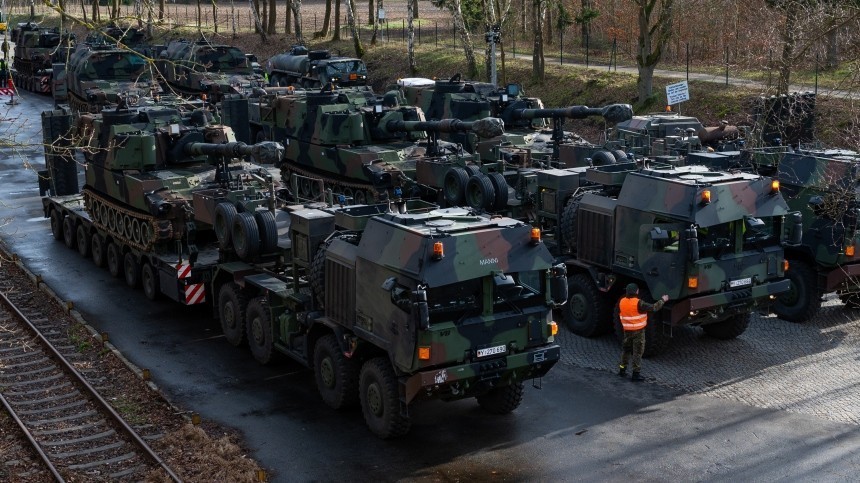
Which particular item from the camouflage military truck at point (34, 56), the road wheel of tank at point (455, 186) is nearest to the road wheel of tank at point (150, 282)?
the road wheel of tank at point (455, 186)

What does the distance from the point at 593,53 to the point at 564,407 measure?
3489 centimetres

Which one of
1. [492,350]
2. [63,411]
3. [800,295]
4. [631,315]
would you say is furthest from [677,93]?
[63,411]

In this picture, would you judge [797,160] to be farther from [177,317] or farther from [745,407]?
[177,317]

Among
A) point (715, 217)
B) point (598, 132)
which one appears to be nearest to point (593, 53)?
point (598, 132)

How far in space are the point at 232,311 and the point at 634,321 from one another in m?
6.11

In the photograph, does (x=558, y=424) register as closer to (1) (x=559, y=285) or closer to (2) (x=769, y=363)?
(1) (x=559, y=285)

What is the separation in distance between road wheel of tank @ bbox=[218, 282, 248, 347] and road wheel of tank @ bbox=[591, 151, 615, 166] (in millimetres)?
7740

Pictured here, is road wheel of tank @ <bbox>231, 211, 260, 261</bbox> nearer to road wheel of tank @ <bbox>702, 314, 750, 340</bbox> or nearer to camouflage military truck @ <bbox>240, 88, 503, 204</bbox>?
camouflage military truck @ <bbox>240, 88, 503, 204</bbox>

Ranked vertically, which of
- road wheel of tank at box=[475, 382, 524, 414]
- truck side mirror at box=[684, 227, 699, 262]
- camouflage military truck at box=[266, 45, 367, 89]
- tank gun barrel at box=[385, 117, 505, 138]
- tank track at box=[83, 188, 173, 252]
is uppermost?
camouflage military truck at box=[266, 45, 367, 89]

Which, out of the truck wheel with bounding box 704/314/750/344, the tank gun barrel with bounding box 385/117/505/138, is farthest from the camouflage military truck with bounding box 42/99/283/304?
the truck wheel with bounding box 704/314/750/344

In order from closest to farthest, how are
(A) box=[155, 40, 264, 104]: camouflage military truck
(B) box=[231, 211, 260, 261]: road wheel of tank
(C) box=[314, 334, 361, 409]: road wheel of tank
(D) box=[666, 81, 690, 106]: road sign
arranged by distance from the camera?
(C) box=[314, 334, 361, 409]: road wheel of tank, (B) box=[231, 211, 260, 261]: road wheel of tank, (D) box=[666, 81, 690, 106]: road sign, (A) box=[155, 40, 264, 104]: camouflage military truck

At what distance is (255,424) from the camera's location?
1424 centimetres

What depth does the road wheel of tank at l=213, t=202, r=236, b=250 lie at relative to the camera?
1742cm

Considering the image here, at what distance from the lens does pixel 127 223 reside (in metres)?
21.0
